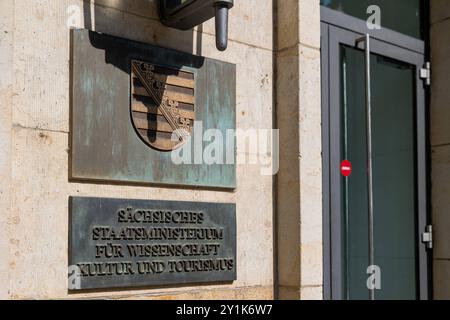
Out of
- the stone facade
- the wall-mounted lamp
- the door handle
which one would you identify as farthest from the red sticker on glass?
the wall-mounted lamp

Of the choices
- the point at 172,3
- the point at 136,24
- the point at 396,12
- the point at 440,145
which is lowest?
the point at 440,145

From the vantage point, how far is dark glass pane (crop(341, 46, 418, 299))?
6379 millimetres

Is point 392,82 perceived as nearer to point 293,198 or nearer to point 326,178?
point 326,178

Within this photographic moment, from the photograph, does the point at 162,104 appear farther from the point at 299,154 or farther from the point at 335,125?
the point at 335,125

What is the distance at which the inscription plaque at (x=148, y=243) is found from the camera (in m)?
4.41

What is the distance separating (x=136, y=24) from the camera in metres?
4.85

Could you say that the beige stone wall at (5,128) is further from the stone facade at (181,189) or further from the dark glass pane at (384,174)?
the dark glass pane at (384,174)

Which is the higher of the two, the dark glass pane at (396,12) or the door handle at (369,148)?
the dark glass pane at (396,12)

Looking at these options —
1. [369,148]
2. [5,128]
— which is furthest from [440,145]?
[5,128]

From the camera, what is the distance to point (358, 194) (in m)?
6.43

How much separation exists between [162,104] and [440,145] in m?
3.35

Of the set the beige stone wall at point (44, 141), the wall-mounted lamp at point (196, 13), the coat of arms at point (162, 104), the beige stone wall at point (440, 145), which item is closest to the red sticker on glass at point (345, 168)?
the beige stone wall at point (440, 145)

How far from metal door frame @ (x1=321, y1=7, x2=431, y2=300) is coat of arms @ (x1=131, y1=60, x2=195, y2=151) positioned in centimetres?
152
